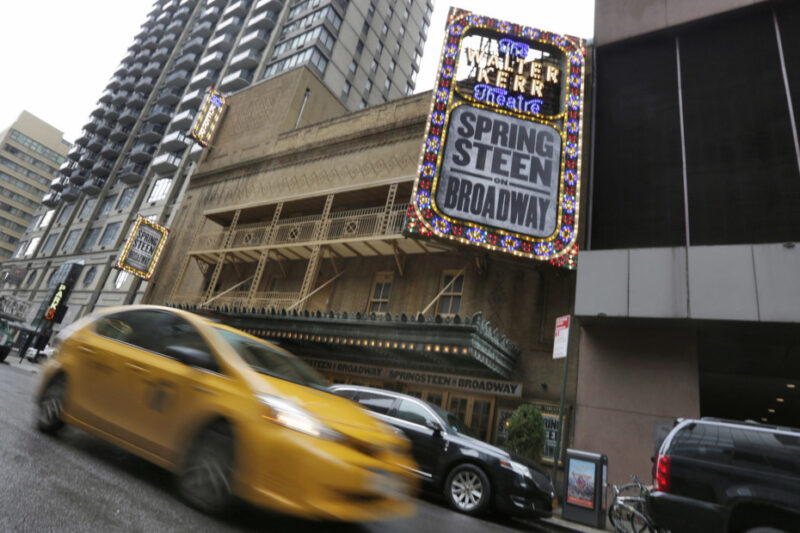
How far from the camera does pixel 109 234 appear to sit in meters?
44.6

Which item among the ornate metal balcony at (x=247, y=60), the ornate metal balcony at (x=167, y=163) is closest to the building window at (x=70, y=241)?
the ornate metal balcony at (x=167, y=163)

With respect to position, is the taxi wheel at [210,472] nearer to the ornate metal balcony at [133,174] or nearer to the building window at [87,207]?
the ornate metal balcony at [133,174]

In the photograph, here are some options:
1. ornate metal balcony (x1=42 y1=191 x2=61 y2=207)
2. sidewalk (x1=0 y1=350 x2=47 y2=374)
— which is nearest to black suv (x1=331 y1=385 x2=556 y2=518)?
sidewalk (x1=0 y1=350 x2=47 y2=374)

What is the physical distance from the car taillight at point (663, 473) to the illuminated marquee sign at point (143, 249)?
27.5m

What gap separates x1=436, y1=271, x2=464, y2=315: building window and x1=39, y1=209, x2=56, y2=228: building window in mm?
66676

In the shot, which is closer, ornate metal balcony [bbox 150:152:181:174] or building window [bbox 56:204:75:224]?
ornate metal balcony [bbox 150:152:181:174]

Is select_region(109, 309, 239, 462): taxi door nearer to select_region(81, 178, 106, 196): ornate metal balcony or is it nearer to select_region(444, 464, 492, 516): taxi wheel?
select_region(444, 464, 492, 516): taxi wheel

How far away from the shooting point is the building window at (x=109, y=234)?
4349cm

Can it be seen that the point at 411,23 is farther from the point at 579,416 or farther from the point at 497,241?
the point at 579,416

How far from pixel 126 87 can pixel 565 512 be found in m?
80.7

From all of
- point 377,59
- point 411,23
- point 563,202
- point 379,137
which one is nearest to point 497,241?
point 563,202

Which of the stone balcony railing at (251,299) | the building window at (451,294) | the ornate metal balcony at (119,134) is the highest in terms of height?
the ornate metal balcony at (119,134)

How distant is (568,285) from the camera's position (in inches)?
496

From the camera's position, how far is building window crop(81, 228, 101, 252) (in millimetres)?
46147
